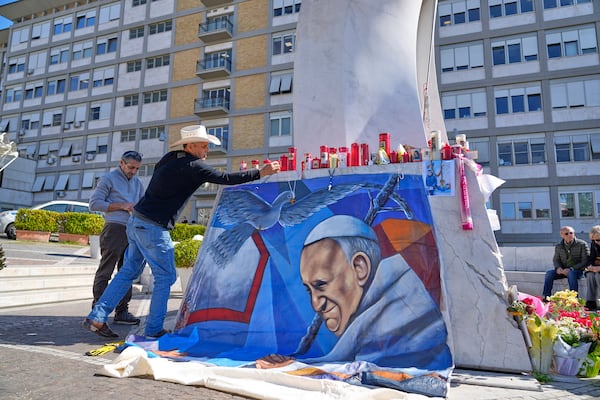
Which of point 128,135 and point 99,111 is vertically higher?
point 99,111

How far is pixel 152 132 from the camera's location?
33.9 metres

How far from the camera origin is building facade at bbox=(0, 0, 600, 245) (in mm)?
24547

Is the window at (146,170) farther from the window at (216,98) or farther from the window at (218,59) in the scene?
the window at (218,59)

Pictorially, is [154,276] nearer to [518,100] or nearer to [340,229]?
[340,229]

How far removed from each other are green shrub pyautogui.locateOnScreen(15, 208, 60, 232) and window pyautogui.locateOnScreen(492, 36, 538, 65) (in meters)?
24.8

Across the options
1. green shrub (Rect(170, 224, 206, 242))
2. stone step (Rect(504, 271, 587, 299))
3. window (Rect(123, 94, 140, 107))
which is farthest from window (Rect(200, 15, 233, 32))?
stone step (Rect(504, 271, 587, 299))

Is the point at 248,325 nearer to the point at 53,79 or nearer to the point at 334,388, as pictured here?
the point at 334,388

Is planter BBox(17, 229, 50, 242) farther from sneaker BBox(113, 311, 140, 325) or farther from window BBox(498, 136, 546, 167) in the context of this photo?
window BBox(498, 136, 546, 167)

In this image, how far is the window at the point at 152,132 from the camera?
3359 cm

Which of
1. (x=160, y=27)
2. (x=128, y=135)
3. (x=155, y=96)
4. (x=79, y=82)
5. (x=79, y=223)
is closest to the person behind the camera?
(x=79, y=223)

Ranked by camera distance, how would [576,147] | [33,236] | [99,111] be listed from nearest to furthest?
[33,236]
[576,147]
[99,111]

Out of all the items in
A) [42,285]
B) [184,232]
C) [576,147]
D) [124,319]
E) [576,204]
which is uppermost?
[576,147]

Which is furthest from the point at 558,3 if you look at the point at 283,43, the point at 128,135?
the point at 128,135

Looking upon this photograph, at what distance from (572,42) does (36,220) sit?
2866cm
